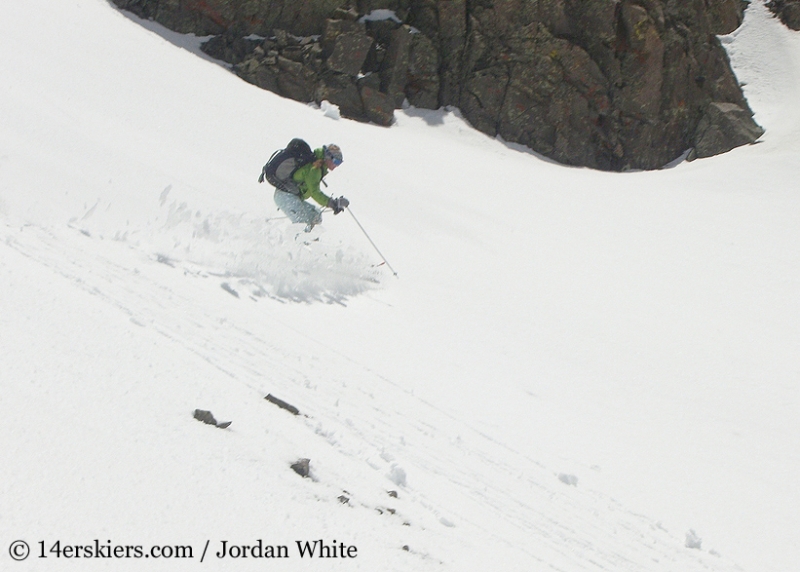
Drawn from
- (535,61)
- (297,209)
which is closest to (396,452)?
(297,209)

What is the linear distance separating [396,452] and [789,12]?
3371cm

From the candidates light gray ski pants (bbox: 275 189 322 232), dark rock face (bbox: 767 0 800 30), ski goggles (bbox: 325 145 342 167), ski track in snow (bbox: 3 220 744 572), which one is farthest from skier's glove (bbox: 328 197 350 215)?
dark rock face (bbox: 767 0 800 30)

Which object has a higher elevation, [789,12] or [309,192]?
[789,12]

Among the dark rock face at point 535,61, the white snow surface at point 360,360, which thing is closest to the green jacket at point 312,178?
the white snow surface at point 360,360

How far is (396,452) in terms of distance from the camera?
4.93 m

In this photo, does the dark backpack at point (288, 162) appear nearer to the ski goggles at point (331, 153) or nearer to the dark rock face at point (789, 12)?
the ski goggles at point (331, 153)

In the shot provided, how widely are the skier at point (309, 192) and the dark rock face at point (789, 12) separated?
29332 mm

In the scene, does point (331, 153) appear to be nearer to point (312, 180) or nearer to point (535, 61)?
point (312, 180)

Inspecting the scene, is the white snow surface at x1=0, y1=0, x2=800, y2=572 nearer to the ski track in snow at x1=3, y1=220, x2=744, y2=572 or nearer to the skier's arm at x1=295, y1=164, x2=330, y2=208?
the ski track in snow at x1=3, y1=220, x2=744, y2=572

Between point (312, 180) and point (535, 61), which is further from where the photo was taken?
point (535, 61)

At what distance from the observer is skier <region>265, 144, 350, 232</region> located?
9.53m

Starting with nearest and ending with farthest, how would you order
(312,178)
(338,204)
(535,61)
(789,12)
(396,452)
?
(396,452)
(312,178)
(338,204)
(535,61)
(789,12)

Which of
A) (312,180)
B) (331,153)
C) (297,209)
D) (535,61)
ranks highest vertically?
(535,61)

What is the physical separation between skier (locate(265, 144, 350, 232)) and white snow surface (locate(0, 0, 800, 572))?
330mm
